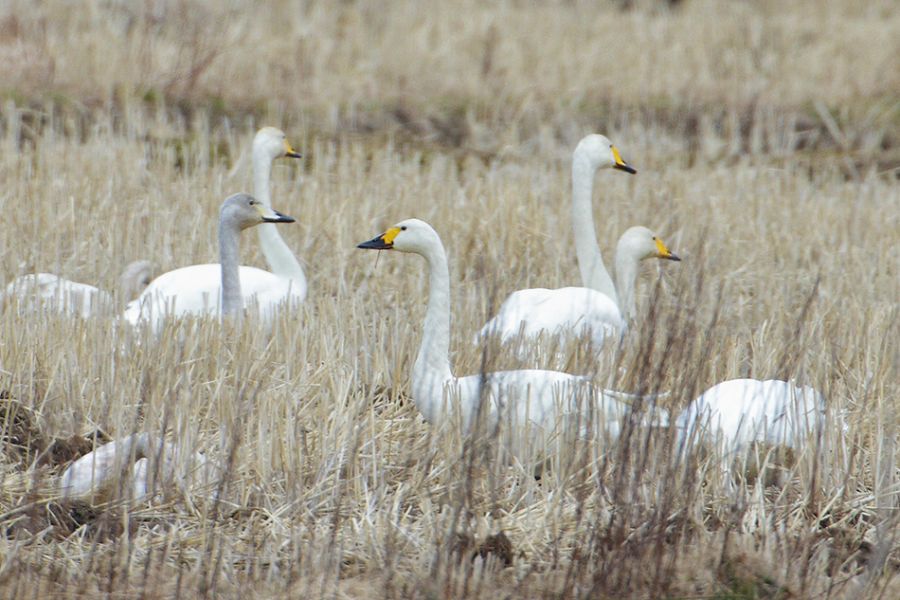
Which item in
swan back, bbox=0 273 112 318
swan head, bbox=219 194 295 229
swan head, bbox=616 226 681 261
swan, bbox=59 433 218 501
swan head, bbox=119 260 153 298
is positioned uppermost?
swan head, bbox=219 194 295 229

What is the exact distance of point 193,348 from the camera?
4.84 meters

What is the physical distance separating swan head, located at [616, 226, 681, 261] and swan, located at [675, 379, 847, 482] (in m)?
1.86

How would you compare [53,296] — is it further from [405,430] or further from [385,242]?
[405,430]

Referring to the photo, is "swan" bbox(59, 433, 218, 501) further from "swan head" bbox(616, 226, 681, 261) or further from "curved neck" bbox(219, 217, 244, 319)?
"swan head" bbox(616, 226, 681, 261)

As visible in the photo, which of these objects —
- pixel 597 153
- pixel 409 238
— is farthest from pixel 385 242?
pixel 597 153

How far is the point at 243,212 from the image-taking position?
6.10m

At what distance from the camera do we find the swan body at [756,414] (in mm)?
4145

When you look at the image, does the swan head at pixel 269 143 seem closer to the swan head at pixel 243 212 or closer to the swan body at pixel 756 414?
the swan head at pixel 243 212

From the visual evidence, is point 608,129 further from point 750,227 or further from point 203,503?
point 203,503

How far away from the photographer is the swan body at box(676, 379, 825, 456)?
4145 mm

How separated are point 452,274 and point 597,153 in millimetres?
1018

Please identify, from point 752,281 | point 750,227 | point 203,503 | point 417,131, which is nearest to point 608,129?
point 417,131

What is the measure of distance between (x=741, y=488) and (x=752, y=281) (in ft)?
10.3

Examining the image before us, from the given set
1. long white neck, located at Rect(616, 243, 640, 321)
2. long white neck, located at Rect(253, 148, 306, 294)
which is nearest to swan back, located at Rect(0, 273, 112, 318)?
long white neck, located at Rect(253, 148, 306, 294)
